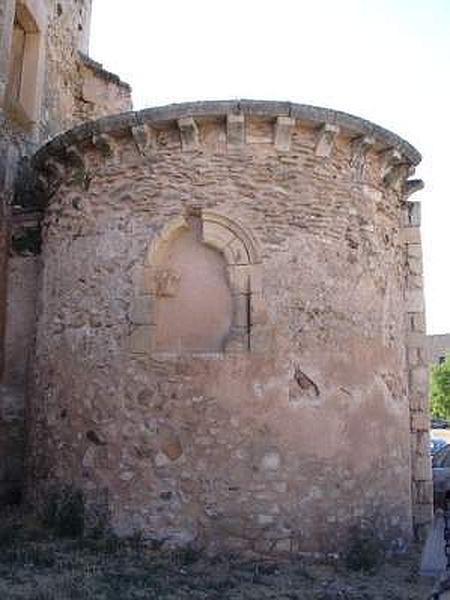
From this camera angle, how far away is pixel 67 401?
287 inches

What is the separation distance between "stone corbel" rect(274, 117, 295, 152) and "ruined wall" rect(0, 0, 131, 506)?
3.45 m

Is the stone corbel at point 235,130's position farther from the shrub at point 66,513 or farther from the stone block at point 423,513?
the stone block at point 423,513

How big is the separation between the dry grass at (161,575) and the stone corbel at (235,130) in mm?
4168

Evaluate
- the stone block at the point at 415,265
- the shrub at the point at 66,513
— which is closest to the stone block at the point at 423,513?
the stone block at the point at 415,265

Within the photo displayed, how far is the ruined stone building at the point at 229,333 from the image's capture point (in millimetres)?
6602

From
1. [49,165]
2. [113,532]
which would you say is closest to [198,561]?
→ [113,532]

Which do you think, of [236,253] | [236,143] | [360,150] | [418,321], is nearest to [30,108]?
[236,143]

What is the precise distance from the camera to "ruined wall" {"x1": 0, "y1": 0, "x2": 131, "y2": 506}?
853 centimetres

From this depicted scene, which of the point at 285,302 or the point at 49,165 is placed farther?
the point at 49,165

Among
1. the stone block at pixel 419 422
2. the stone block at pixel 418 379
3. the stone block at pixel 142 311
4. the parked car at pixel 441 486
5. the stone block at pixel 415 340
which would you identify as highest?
the stone block at pixel 142 311

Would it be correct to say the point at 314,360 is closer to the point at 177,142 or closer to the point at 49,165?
the point at 177,142

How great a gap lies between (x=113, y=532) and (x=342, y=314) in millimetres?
3231

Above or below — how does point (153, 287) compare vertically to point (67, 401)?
above

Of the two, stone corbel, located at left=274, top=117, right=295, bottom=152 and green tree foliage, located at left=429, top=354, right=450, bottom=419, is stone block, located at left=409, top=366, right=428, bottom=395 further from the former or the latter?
green tree foliage, located at left=429, top=354, right=450, bottom=419
